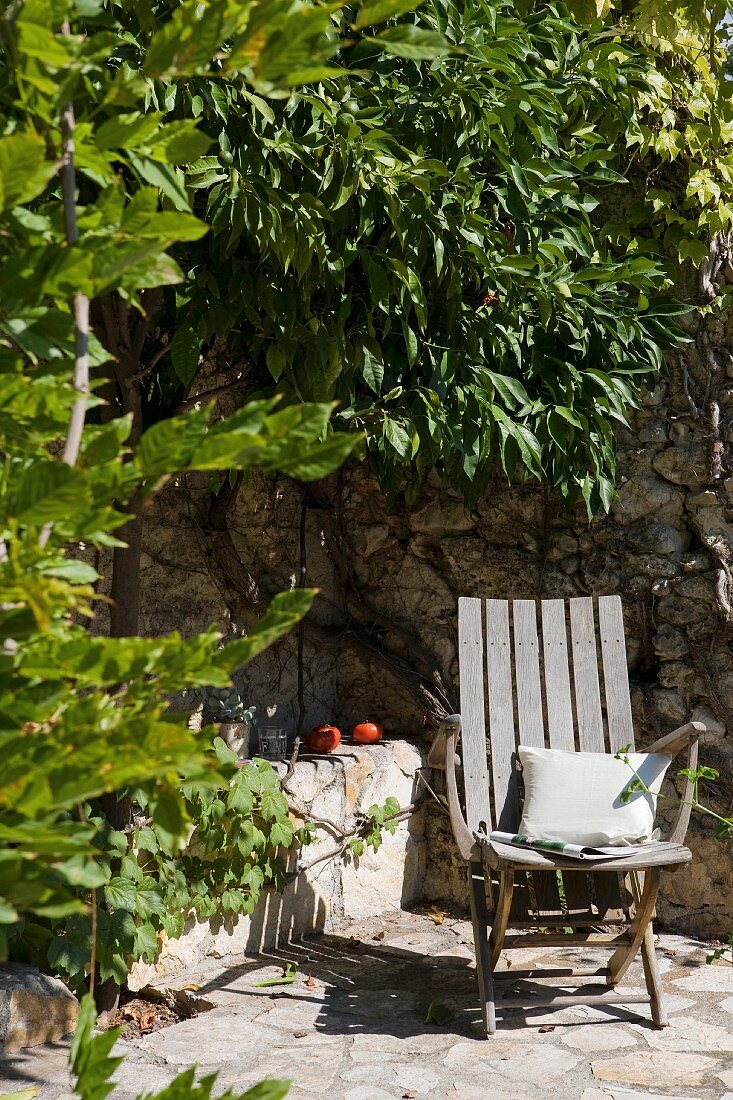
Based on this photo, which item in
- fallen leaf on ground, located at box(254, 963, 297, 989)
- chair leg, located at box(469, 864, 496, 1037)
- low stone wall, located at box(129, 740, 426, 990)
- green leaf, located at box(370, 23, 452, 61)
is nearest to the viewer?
green leaf, located at box(370, 23, 452, 61)

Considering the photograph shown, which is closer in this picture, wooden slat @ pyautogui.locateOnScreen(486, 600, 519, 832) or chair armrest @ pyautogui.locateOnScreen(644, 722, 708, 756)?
chair armrest @ pyautogui.locateOnScreen(644, 722, 708, 756)

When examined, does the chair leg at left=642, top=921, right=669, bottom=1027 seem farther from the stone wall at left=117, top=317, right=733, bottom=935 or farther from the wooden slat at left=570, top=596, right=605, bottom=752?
the stone wall at left=117, top=317, right=733, bottom=935

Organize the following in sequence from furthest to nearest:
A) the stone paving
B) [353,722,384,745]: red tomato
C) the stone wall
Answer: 1. [353,722,384,745]: red tomato
2. the stone wall
3. the stone paving

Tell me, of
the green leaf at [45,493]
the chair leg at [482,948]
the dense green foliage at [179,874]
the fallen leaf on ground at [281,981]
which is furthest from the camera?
the fallen leaf on ground at [281,981]

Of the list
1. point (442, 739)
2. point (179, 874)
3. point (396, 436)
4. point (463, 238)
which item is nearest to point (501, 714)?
point (442, 739)

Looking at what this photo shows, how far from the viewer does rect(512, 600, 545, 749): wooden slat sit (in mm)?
3064

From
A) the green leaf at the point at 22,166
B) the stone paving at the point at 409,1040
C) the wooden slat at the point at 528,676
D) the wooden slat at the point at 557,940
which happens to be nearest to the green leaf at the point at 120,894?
the stone paving at the point at 409,1040

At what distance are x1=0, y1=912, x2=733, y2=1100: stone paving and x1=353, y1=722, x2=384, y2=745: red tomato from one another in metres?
0.74

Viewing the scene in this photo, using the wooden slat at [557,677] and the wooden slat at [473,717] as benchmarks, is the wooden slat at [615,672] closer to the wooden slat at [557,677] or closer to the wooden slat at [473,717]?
the wooden slat at [557,677]

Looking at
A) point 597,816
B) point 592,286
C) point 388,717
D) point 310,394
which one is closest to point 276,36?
point 310,394

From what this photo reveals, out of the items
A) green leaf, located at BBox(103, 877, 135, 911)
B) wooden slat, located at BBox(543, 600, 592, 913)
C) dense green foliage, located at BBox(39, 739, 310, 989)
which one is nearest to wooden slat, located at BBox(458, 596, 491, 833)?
wooden slat, located at BBox(543, 600, 592, 913)

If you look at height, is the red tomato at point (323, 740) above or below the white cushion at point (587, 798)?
above

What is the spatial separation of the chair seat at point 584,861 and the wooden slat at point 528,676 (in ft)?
Answer: 1.90

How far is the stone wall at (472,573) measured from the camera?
134 inches
